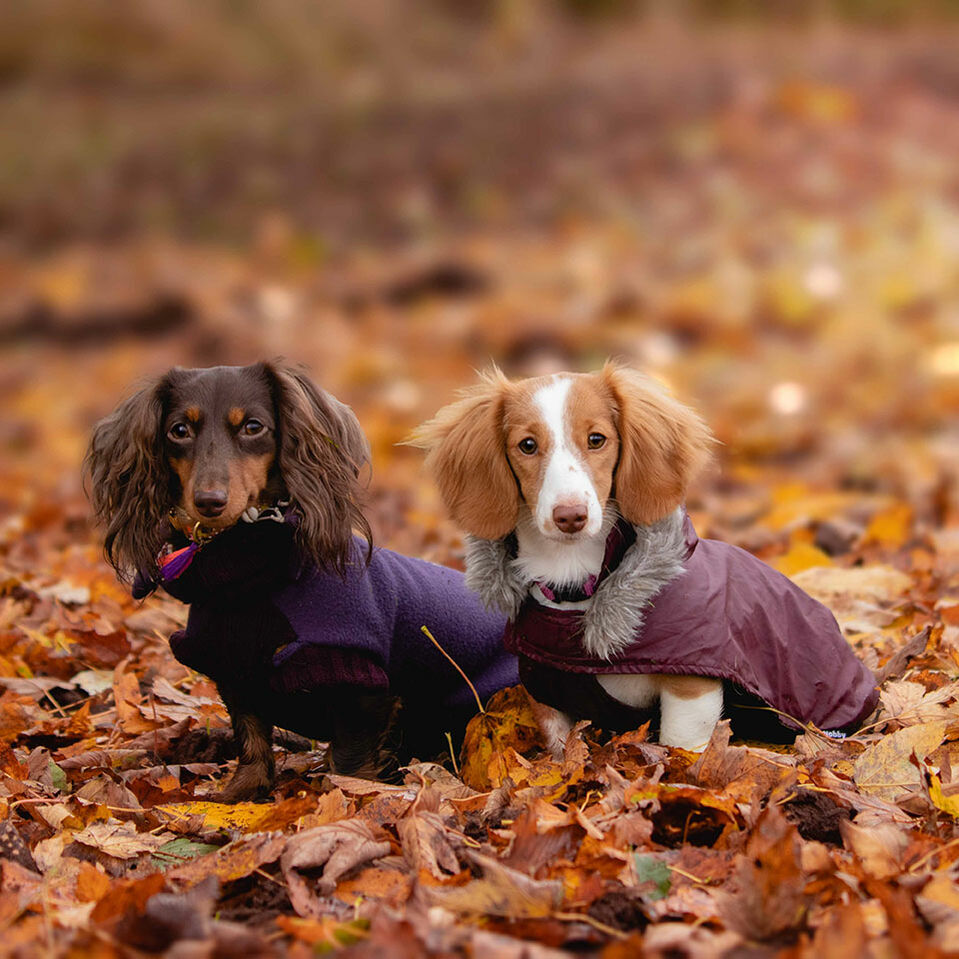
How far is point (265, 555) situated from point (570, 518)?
0.87m

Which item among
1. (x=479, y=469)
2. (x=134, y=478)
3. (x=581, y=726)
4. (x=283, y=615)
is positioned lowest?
(x=581, y=726)

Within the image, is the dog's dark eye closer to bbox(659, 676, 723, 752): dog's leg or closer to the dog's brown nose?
the dog's brown nose

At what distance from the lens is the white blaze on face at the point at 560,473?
2.97 m

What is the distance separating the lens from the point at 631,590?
3.01m

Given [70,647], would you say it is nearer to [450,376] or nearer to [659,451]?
[659,451]

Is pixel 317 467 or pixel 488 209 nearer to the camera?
pixel 317 467

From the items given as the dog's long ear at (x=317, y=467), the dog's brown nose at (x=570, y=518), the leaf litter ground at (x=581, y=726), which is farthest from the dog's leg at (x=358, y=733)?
the dog's brown nose at (x=570, y=518)

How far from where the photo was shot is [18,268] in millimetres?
13312

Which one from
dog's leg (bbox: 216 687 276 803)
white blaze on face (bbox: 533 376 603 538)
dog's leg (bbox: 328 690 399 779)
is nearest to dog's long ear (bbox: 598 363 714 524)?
white blaze on face (bbox: 533 376 603 538)

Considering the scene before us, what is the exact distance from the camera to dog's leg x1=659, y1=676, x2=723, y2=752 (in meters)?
3.06

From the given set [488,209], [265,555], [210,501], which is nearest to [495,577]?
[265,555]

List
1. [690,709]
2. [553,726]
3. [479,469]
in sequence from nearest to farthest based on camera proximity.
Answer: [690,709]
[479,469]
[553,726]

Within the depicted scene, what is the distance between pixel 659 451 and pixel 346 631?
0.97 m

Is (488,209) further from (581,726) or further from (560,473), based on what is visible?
(581,726)
